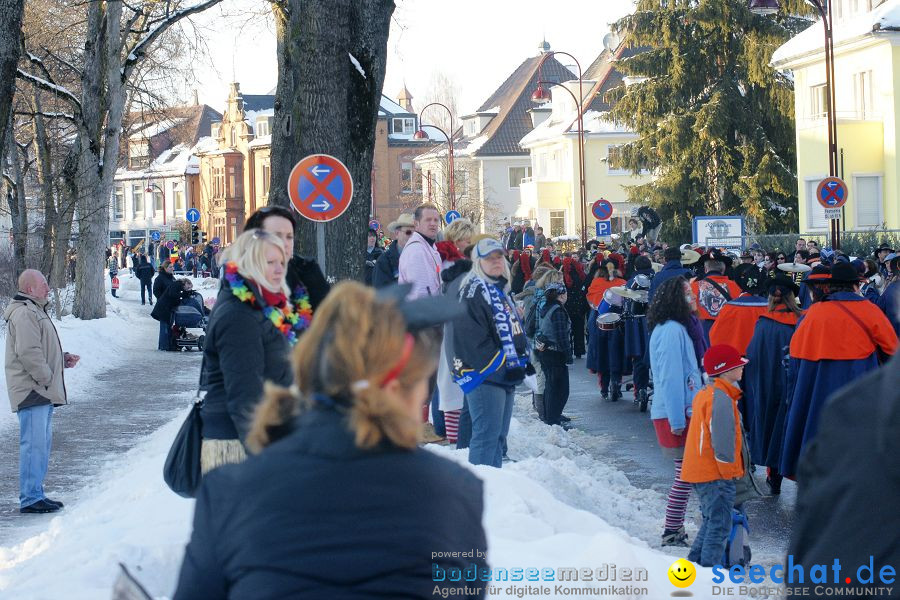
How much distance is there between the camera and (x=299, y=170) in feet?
37.7

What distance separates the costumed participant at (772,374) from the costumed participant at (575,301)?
11760 mm

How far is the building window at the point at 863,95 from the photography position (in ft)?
120

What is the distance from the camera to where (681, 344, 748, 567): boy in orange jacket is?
7.20 m

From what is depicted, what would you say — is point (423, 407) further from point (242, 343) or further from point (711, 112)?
point (711, 112)

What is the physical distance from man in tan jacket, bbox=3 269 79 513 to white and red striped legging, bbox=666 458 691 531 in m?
4.89

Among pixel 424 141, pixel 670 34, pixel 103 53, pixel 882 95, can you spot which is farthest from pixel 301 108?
pixel 424 141

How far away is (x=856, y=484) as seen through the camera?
220cm

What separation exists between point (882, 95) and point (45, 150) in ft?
78.9

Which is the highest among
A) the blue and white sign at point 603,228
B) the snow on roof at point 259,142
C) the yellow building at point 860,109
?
the snow on roof at point 259,142

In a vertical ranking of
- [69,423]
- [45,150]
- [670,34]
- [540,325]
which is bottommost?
[69,423]

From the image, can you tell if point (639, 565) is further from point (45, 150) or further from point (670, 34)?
point (670, 34)

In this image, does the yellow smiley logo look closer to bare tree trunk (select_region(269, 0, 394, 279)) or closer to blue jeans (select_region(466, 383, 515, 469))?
blue jeans (select_region(466, 383, 515, 469))

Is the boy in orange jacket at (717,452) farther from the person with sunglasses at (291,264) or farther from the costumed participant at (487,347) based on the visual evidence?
the person with sunglasses at (291,264)

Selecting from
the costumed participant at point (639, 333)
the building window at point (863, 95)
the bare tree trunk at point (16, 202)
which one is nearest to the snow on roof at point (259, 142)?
the bare tree trunk at point (16, 202)
